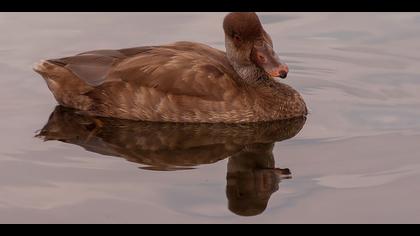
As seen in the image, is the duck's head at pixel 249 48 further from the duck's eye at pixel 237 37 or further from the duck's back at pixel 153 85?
the duck's back at pixel 153 85

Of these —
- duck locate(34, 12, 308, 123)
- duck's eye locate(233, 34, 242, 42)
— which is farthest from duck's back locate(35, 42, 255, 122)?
duck's eye locate(233, 34, 242, 42)


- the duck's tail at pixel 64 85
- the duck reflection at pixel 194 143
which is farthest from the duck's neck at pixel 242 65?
the duck's tail at pixel 64 85

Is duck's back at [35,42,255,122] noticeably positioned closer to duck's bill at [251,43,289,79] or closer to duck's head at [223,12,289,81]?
duck's head at [223,12,289,81]

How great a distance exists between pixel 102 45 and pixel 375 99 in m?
4.25

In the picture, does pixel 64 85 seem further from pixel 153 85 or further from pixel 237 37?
pixel 237 37

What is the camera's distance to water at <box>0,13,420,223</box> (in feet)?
31.9

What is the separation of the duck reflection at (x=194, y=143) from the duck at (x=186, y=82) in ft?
0.44

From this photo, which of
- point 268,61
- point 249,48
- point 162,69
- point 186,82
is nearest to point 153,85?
point 162,69

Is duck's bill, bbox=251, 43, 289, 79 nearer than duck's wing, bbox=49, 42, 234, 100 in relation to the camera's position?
Yes

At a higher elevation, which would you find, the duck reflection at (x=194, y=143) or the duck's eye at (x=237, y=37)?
the duck's eye at (x=237, y=37)

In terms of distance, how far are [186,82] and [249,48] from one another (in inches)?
33.4

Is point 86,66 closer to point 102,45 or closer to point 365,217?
point 102,45

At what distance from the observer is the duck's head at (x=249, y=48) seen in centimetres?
1227

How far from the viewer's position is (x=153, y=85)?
12.4 meters
